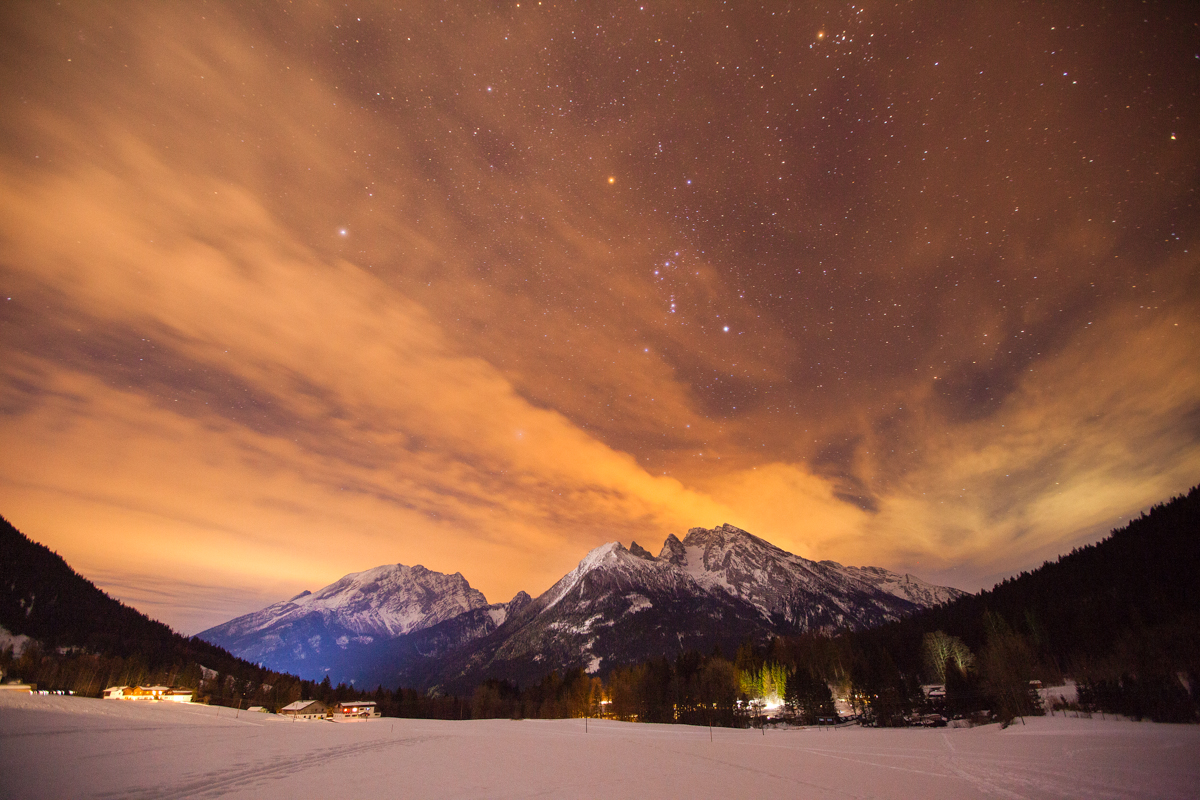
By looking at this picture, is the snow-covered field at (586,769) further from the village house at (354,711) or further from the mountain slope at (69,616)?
the mountain slope at (69,616)

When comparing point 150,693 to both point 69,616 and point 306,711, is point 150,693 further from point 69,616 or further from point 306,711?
point 69,616

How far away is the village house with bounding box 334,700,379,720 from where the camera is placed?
402 ft

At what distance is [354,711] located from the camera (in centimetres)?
12619

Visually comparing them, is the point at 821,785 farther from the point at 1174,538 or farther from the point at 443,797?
the point at 1174,538

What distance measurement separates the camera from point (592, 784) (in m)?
20.5

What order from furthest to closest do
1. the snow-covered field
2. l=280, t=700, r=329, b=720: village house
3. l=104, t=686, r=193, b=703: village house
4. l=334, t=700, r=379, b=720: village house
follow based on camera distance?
l=334, t=700, r=379, b=720: village house
l=280, t=700, r=329, b=720: village house
l=104, t=686, r=193, b=703: village house
the snow-covered field

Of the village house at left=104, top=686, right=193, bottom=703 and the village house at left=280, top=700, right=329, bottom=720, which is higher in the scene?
the village house at left=104, top=686, right=193, bottom=703

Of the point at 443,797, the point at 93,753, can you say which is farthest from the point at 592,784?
the point at 93,753

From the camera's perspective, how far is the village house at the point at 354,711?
122444 mm

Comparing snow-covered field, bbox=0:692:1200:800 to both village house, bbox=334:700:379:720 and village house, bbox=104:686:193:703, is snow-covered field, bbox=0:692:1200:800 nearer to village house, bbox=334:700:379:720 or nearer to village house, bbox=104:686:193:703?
village house, bbox=334:700:379:720

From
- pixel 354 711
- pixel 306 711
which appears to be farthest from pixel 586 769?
pixel 354 711

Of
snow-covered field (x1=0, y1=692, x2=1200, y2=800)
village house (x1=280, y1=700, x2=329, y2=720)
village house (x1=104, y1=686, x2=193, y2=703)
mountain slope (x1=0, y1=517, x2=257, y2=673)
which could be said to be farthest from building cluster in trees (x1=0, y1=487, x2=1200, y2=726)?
village house (x1=280, y1=700, x2=329, y2=720)

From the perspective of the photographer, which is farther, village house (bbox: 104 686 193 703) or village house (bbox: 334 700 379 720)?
village house (bbox: 334 700 379 720)

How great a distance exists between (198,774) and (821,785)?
2676 centimetres
